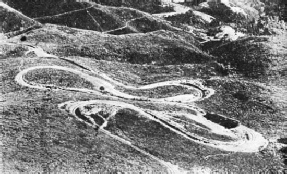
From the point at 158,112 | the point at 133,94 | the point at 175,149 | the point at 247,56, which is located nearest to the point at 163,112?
the point at 158,112

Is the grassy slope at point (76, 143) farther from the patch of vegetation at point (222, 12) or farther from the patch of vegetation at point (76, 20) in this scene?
the patch of vegetation at point (222, 12)

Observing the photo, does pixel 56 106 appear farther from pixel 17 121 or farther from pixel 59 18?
pixel 59 18

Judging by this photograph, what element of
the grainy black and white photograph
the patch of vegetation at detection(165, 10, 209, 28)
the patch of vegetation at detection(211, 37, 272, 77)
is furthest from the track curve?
the patch of vegetation at detection(165, 10, 209, 28)

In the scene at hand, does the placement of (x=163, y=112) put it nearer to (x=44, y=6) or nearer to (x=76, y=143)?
(x=76, y=143)

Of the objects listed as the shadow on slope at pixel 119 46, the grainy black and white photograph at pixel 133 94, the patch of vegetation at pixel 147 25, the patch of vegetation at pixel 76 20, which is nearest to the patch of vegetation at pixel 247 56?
the grainy black and white photograph at pixel 133 94

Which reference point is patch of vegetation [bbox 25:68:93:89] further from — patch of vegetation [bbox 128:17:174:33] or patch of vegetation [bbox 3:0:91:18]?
patch of vegetation [bbox 128:17:174:33]

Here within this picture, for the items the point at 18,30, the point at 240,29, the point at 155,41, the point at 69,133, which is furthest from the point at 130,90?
the point at 240,29
